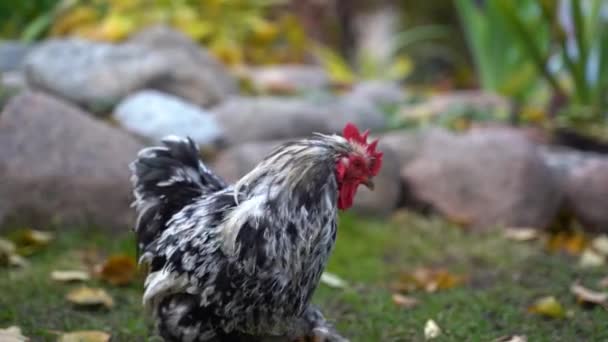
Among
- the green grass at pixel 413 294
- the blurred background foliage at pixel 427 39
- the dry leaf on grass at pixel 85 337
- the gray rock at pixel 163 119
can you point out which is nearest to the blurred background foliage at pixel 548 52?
the blurred background foliage at pixel 427 39

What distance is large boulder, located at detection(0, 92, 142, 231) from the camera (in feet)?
14.0

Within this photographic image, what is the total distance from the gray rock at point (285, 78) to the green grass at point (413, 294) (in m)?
3.02

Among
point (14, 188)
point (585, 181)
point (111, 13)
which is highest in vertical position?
point (111, 13)

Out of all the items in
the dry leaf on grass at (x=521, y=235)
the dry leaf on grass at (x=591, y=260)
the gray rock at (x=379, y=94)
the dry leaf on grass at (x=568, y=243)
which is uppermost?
the gray rock at (x=379, y=94)

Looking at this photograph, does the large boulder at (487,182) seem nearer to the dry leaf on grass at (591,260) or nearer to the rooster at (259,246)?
the dry leaf on grass at (591,260)

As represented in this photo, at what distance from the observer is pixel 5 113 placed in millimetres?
4395

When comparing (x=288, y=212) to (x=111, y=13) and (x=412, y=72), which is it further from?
(x=412, y=72)

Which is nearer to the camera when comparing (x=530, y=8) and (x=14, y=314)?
(x=14, y=314)

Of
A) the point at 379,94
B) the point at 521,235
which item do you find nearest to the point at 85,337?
the point at 521,235

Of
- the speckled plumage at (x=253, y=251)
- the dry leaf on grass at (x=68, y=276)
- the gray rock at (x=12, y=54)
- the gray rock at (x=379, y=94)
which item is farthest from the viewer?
the gray rock at (x=379, y=94)

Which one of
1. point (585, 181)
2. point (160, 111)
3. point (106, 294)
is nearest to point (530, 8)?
point (585, 181)

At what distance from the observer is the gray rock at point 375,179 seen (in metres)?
4.95

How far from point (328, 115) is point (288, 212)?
12.7 feet

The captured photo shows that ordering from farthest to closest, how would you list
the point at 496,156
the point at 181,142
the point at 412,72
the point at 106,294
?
the point at 412,72 → the point at 496,156 → the point at 106,294 → the point at 181,142
